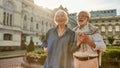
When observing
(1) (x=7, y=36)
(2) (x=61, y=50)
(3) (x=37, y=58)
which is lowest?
(3) (x=37, y=58)

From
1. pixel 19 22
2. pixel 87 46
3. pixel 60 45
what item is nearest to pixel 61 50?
pixel 60 45

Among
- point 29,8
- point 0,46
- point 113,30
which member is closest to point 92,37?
point 0,46

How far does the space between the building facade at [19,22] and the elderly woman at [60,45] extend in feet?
75.5

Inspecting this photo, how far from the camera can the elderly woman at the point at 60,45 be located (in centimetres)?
276

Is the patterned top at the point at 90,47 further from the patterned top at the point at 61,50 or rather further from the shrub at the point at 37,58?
the shrub at the point at 37,58

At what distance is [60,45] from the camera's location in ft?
9.11

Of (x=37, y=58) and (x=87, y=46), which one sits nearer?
(x=87, y=46)

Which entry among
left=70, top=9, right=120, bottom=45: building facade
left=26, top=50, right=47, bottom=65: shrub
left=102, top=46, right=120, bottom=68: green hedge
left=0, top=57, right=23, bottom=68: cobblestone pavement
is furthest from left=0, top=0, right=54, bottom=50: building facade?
left=70, top=9, right=120, bottom=45: building facade

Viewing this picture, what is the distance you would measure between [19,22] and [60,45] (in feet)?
90.3

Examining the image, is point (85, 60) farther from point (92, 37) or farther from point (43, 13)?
point (43, 13)

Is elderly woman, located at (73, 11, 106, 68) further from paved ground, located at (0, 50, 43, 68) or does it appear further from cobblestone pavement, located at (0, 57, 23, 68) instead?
cobblestone pavement, located at (0, 57, 23, 68)

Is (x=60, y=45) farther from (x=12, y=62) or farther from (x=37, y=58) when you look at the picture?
(x=12, y=62)

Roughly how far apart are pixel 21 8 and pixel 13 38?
17.0 ft

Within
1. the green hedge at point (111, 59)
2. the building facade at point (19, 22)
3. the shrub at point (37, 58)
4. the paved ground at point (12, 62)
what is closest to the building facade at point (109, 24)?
the building facade at point (19, 22)
